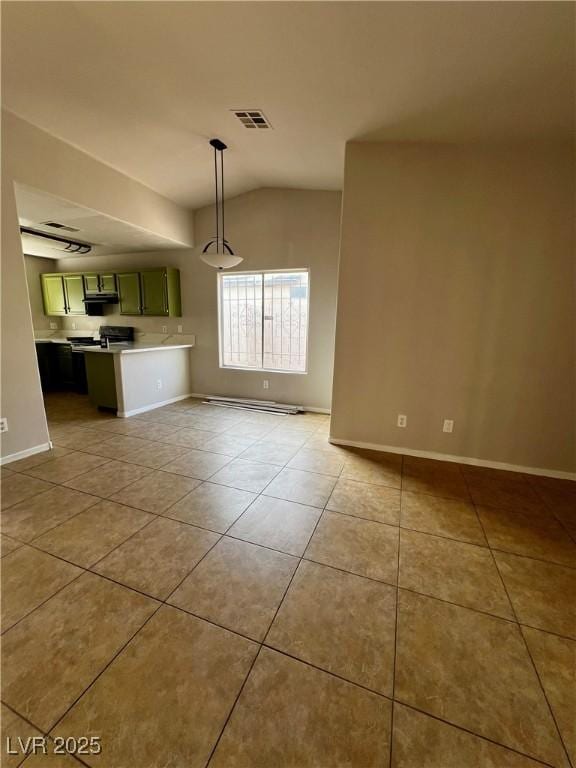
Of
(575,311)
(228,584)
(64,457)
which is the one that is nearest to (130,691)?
(228,584)

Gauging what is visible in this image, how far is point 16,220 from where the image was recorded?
2643mm

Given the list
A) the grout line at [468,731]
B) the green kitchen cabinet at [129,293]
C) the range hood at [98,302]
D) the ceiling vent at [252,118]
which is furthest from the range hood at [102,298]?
the grout line at [468,731]

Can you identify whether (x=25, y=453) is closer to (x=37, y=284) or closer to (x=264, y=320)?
(x=264, y=320)

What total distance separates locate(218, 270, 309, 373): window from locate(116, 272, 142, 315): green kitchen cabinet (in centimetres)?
143

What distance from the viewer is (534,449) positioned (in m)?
2.84

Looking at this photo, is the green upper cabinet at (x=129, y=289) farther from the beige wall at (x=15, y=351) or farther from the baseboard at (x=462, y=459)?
the baseboard at (x=462, y=459)

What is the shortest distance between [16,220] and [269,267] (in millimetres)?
2815

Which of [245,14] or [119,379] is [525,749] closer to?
[245,14]

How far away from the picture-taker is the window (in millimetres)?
4566

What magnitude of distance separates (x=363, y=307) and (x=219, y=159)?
2309 mm

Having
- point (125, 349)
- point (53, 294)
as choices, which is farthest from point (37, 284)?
point (125, 349)

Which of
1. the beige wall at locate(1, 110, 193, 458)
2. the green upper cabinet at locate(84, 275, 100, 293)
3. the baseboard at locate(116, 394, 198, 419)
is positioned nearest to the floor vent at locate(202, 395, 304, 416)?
the baseboard at locate(116, 394, 198, 419)

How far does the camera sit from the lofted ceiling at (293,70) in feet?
5.29

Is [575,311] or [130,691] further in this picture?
[575,311]
